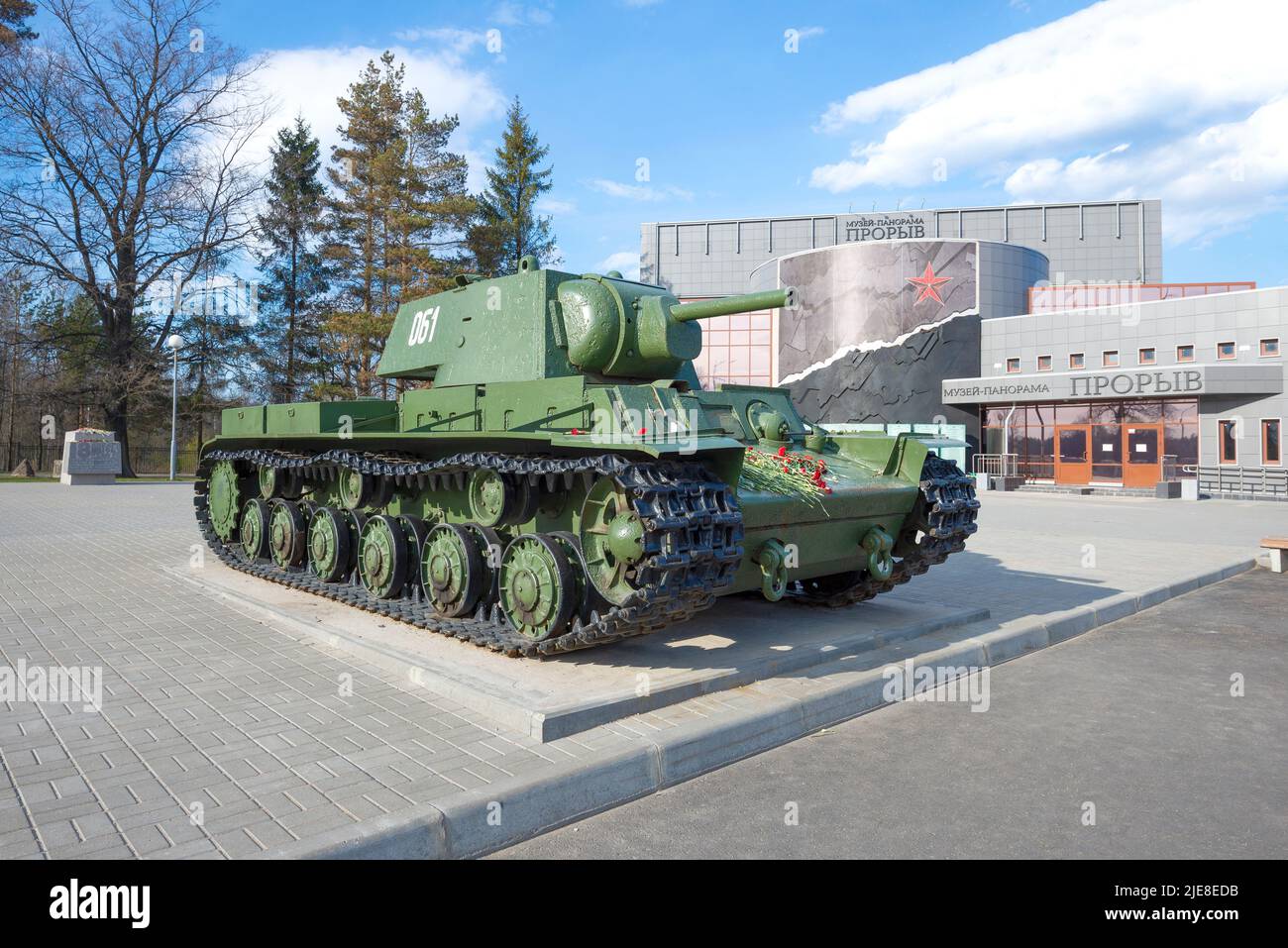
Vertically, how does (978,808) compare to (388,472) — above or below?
below

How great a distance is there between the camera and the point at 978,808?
438 centimetres

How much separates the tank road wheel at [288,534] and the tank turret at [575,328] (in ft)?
8.80

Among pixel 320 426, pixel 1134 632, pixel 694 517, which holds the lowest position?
pixel 1134 632

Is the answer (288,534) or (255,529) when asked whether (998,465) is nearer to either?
(255,529)

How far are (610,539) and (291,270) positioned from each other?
43.0 m

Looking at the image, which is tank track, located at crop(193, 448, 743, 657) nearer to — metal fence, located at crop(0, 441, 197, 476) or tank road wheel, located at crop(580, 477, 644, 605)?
tank road wheel, located at crop(580, 477, 644, 605)

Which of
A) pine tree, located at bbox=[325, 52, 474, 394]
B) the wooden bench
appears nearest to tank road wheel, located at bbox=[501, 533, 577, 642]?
the wooden bench

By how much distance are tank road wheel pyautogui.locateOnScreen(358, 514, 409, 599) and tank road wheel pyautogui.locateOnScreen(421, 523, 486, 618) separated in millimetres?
618

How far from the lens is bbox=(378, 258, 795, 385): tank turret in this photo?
771 centimetres

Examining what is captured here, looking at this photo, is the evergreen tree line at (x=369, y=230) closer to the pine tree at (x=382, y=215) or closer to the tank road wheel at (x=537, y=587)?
the pine tree at (x=382, y=215)

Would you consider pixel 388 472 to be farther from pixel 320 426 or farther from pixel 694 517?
pixel 694 517
